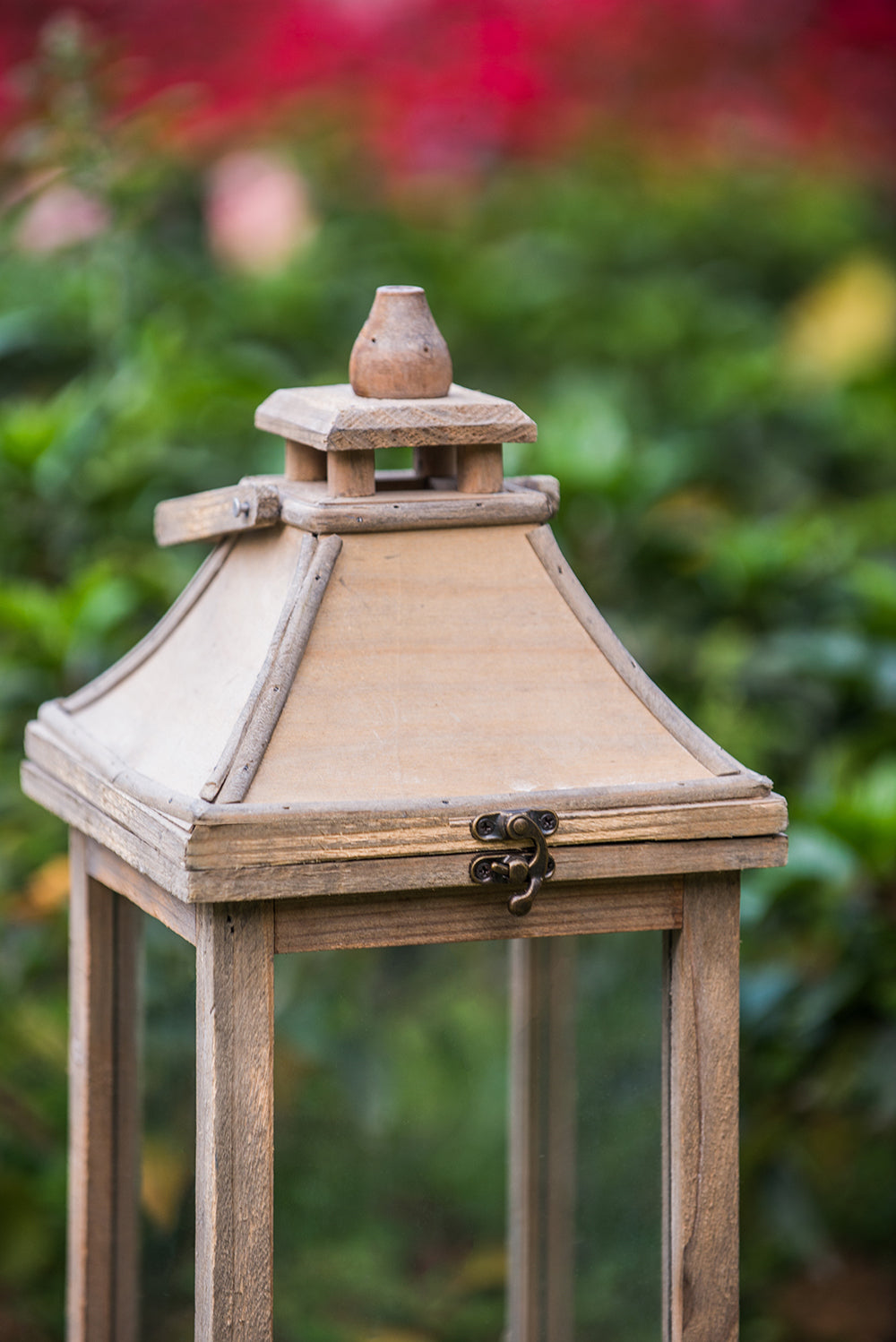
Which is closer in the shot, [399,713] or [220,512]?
[399,713]

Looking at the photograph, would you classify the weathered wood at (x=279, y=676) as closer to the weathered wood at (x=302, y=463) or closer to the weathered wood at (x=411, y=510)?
the weathered wood at (x=411, y=510)

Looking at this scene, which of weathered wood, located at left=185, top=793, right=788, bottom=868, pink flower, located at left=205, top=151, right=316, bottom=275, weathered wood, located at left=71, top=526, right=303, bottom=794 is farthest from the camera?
pink flower, located at left=205, top=151, right=316, bottom=275

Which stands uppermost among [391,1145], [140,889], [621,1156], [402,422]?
[402,422]

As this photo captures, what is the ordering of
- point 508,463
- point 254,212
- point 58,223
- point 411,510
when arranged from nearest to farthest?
point 411,510
point 508,463
point 58,223
point 254,212

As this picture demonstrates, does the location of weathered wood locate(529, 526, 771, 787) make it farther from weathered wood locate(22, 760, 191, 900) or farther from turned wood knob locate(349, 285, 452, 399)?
weathered wood locate(22, 760, 191, 900)

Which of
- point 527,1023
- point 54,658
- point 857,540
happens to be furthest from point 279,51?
point 527,1023

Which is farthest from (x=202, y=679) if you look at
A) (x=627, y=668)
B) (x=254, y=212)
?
(x=254, y=212)

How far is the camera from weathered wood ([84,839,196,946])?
1247 millimetres

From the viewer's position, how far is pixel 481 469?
1.35 metres

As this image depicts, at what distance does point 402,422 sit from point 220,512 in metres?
0.18

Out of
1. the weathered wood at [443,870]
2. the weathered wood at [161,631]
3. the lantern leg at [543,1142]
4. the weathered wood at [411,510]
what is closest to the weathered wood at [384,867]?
the weathered wood at [443,870]

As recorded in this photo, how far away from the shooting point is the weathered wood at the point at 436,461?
1453 millimetres

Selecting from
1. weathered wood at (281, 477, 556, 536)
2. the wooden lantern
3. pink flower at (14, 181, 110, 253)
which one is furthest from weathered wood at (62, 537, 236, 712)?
pink flower at (14, 181, 110, 253)

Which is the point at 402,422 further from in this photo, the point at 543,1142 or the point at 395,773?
the point at 543,1142
